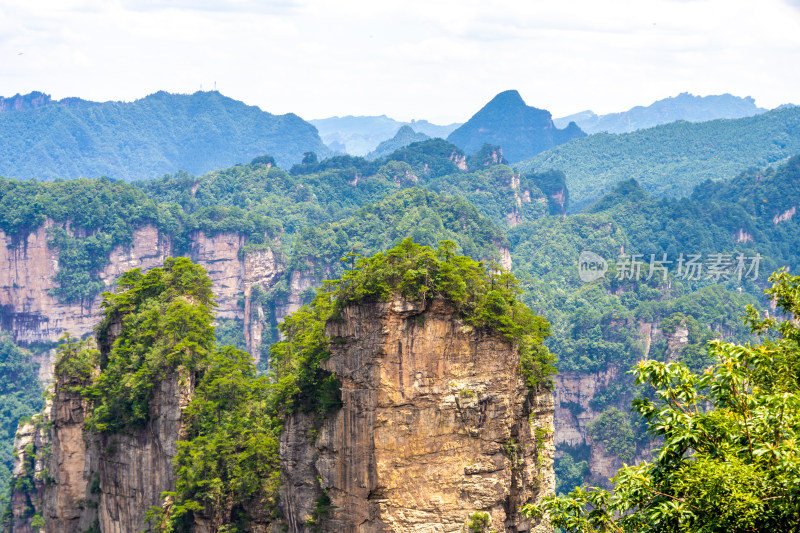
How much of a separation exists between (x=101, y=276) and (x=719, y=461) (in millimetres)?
105350

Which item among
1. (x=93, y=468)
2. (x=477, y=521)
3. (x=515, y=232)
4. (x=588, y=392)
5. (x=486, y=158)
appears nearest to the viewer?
(x=477, y=521)

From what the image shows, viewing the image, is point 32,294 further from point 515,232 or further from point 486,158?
point 486,158

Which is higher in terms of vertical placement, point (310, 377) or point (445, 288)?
point (445, 288)

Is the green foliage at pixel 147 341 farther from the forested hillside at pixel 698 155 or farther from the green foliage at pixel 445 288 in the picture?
the forested hillside at pixel 698 155

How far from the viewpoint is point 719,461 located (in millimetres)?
13438

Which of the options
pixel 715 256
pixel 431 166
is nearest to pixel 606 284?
pixel 715 256

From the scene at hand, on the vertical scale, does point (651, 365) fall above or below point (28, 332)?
above

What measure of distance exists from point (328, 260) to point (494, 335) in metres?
81.5

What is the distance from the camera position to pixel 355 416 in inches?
1142

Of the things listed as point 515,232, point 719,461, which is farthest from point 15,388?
point 719,461

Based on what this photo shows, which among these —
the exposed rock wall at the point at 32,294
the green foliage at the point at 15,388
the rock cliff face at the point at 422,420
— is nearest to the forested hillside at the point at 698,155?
the exposed rock wall at the point at 32,294

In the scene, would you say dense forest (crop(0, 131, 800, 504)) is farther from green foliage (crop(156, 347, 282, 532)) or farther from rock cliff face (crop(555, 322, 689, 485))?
green foliage (crop(156, 347, 282, 532))

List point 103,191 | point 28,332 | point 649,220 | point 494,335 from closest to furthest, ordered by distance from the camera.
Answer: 1. point 494,335
2. point 28,332
3. point 103,191
4. point 649,220

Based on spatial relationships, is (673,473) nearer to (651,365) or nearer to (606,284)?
(651,365)
